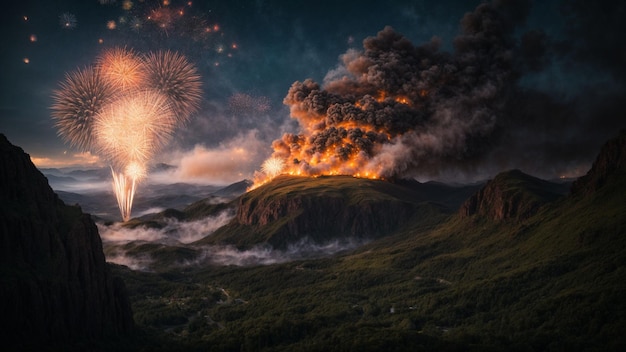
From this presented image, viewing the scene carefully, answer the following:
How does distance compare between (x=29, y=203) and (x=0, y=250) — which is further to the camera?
(x=29, y=203)

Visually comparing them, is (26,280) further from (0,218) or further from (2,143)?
(2,143)

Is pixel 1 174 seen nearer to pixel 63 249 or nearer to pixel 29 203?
pixel 29 203

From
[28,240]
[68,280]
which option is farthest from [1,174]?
[68,280]

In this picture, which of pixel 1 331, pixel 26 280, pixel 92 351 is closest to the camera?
pixel 1 331

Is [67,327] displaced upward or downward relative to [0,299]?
downward

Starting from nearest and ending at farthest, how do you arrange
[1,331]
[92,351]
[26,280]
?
[1,331]
[26,280]
[92,351]

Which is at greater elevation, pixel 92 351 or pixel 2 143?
pixel 2 143

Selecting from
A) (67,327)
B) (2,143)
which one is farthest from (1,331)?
(2,143)

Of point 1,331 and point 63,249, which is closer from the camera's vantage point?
point 1,331

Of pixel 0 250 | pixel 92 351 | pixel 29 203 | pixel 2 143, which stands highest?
pixel 2 143
